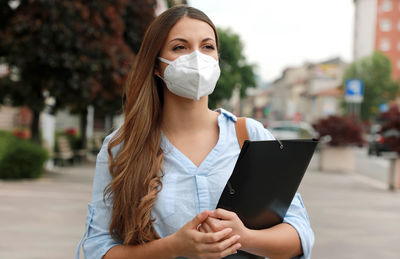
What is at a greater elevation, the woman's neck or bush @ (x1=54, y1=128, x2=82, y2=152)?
the woman's neck

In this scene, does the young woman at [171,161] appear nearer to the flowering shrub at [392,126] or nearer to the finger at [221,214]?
the finger at [221,214]

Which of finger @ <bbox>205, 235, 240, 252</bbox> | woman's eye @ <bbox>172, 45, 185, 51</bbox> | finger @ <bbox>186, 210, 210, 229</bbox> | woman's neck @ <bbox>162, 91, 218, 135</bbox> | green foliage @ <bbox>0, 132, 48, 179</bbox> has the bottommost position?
green foliage @ <bbox>0, 132, 48, 179</bbox>

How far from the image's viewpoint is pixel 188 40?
2.04 metres

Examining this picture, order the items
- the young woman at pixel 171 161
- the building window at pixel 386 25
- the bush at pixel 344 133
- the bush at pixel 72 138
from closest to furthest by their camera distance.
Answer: the young woman at pixel 171 161
the bush at pixel 344 133
the bush at pixel 72 138
the building window at pixel 386 25

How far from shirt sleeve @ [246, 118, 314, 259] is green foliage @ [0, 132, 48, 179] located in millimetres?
11841

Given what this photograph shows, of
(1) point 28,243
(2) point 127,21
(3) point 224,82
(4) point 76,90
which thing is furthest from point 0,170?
(3) point 224,82

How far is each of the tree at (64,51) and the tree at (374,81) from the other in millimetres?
54012

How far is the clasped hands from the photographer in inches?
65.3

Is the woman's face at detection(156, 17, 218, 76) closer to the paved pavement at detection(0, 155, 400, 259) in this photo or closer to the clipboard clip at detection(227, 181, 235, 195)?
the clipboard clip at detection(227, 181, 235, 195)

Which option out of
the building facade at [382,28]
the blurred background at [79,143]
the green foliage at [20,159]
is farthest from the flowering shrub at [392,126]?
the building facade at [382,28]

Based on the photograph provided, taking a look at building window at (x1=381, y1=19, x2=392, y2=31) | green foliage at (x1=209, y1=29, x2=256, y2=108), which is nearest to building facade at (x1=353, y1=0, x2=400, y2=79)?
building window at (x1=381, y1=19, x2=392, y2=31)

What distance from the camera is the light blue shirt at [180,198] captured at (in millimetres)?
1925

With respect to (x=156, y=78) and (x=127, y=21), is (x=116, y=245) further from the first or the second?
(x=127, y=21)

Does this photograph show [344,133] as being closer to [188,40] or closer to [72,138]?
[72,138]
